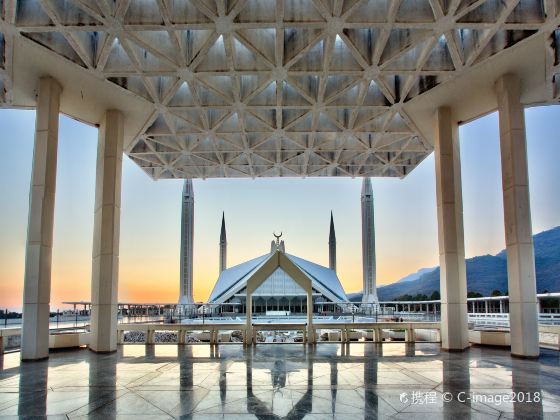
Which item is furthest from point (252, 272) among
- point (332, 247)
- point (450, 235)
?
point (332, 247)

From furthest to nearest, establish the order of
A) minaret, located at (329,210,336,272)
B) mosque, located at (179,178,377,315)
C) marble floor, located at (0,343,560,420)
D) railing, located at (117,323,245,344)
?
1. minaret, located at (329,210,336,272)
2. mosque, located at (179,178,377,315)
3. railing, located at (117,323,245,344)
4. marble floor, located at (0,343,560,420)

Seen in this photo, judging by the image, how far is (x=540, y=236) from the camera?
197 m

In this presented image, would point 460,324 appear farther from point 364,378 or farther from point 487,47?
point 487,47

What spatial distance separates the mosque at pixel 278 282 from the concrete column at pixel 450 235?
41021 millimetres

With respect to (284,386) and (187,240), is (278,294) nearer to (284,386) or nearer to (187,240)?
(187,240)

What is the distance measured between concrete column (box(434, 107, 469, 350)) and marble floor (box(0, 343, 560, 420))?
2279mm

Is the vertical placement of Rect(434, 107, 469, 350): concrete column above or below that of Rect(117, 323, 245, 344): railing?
above

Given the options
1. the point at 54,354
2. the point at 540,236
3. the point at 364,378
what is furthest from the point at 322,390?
the point at 540,236

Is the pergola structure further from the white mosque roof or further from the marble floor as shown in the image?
the white mosque roof

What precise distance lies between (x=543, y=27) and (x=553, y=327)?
1174 cm

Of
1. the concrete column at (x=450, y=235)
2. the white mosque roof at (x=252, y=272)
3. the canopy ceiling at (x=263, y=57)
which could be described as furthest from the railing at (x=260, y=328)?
the white mosque roof at (x=252, y=272)

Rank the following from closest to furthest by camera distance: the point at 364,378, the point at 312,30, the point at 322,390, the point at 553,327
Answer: the point at 322,390, the point at 364,378, the point at 312,30, the point at 553,327

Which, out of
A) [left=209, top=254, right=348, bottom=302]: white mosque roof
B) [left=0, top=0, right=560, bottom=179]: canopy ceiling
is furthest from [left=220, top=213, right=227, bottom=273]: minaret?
[left=0, top=0, right=560, bottom=179]: canopy ceiling

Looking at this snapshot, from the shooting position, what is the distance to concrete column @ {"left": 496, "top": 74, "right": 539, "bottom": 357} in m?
16.1
